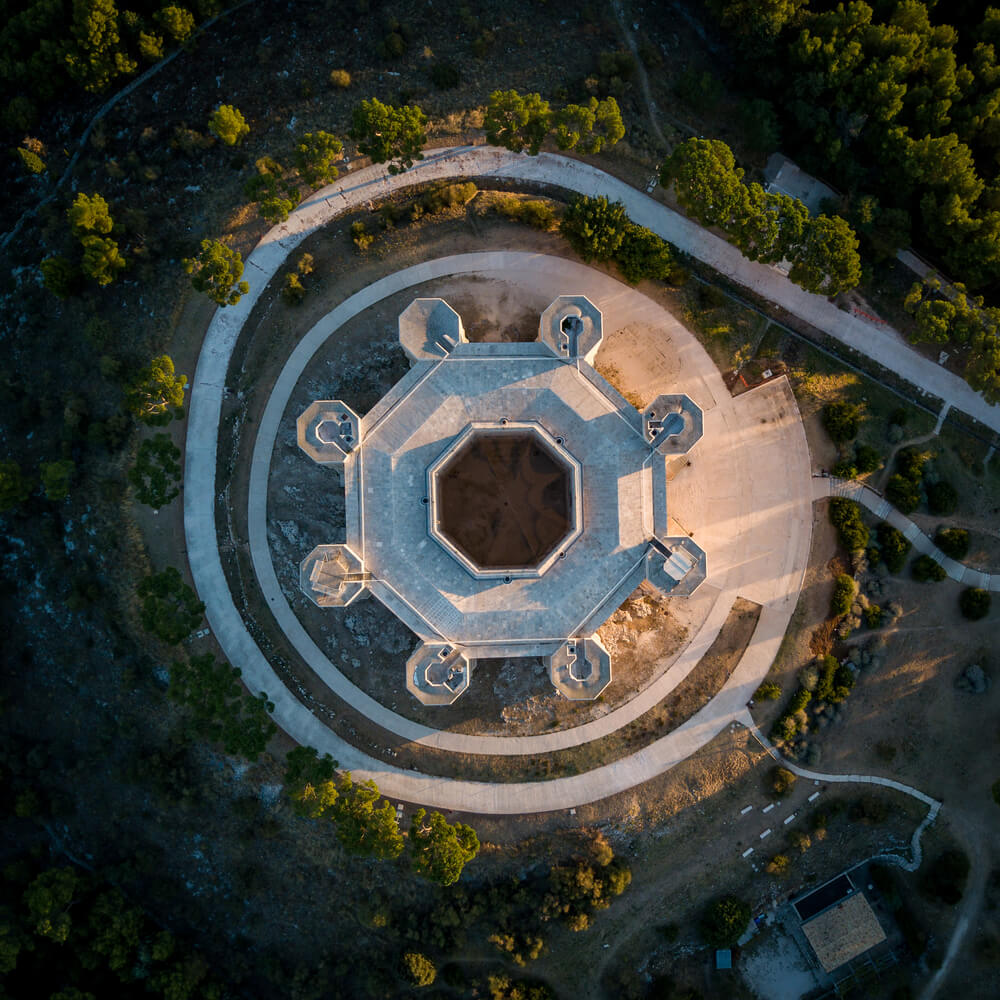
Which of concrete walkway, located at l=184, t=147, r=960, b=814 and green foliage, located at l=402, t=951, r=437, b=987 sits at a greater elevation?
concrete walkway, located at l=184, t=147, r=960, b=814

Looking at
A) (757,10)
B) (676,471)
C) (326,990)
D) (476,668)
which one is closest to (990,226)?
(757,10)

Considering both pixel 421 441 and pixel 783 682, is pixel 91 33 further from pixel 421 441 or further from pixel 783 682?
pixel 783 682

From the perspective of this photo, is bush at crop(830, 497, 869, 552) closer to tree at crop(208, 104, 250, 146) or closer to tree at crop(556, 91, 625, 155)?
tree at crop(556, 91, 625, 155)

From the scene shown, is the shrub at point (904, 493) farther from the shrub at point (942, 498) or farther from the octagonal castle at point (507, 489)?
the octagonal castle at point (507, 489)

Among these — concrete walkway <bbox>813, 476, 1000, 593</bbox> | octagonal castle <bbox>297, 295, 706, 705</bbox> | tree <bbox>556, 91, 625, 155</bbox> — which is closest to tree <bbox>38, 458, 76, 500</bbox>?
octagonal castle <bbox>297, 295, 706, 705</bbox>

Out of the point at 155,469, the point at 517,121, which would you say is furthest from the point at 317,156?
the point at 155,469

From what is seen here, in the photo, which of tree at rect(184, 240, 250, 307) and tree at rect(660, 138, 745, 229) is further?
tree at rect(660, 138, 745, 229)

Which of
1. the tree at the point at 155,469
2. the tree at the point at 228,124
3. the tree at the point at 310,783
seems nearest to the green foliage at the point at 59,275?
the tree at the point at 155,469
